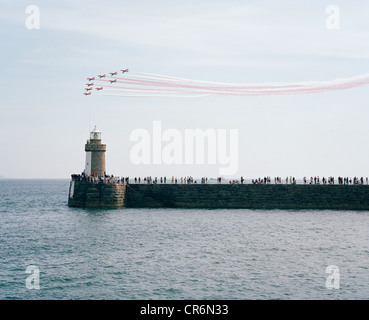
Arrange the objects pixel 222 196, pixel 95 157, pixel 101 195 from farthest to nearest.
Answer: pixel 95 157, pixel 222 196, pixel 101 195

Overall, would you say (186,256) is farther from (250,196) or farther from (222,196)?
(250,196)

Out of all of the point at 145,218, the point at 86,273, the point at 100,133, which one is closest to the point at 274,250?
the point at 86,273

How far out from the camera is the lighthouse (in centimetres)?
6944

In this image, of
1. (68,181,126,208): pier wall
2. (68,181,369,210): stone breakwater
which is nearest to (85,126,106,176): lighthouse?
(68,181,369,210): stone breakwater

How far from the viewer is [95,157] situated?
6969cm

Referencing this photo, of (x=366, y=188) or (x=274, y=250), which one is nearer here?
(x=274, y=250)

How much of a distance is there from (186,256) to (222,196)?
3337 centimetres

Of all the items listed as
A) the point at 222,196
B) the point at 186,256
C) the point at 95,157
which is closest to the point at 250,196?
the point at 222,196

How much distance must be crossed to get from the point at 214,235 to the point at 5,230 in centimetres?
2221

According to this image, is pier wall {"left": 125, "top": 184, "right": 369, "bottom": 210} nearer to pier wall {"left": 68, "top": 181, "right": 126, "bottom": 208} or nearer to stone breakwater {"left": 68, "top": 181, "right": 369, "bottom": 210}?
stone breakwater {"left": 68, "top": 181, "right": 369, "bottom": 210}

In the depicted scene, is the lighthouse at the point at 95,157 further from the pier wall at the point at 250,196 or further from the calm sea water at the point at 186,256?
the calm sea water at the point at 186,256

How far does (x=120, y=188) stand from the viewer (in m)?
66.1
